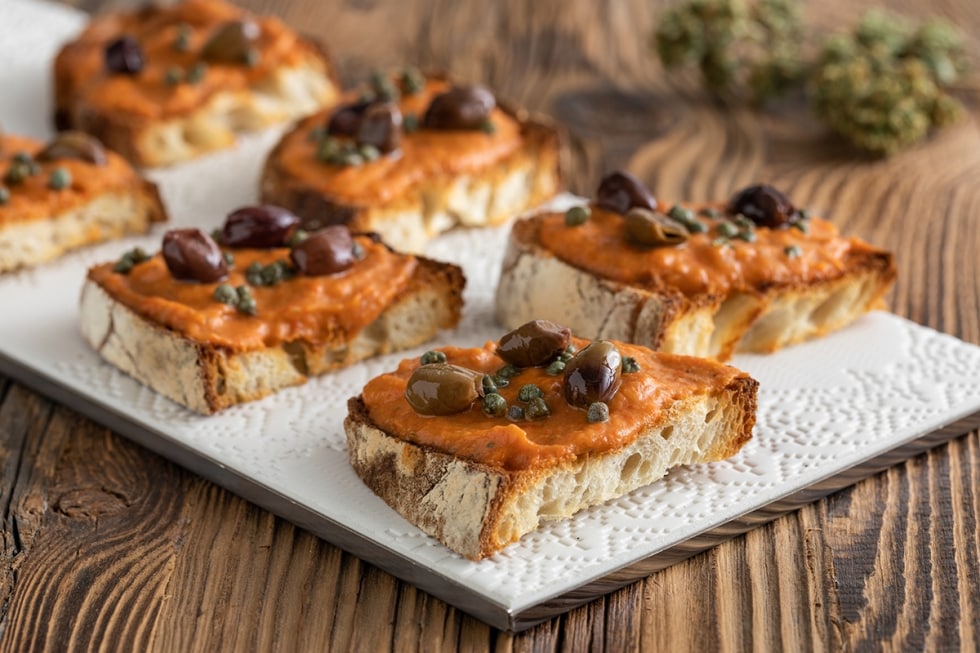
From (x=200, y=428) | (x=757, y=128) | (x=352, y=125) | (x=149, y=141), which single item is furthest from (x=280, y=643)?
(x=757, y=128)

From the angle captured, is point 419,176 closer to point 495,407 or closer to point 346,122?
point 346,122

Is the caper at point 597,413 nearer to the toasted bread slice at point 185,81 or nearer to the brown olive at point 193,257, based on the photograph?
the brown olive at point 193,257

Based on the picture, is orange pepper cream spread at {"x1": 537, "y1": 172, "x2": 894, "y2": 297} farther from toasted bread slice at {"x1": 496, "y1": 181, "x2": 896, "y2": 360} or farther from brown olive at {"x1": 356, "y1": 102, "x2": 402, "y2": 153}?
brown olive at {"x1": 356, "y1": 102, "x2": 402, "y2": 153}

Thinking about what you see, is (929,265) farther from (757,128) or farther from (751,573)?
(751,573)

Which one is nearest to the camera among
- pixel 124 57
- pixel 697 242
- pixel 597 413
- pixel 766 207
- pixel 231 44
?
→ pixel 597 413

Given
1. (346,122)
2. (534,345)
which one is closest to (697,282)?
(534,345)

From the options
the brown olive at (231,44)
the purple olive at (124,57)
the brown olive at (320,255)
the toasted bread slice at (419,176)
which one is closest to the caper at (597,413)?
the brown olive at (320,255)

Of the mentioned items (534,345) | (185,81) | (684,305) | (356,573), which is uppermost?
(534,345)

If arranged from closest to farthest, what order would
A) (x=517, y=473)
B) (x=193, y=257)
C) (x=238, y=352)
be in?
(x=517, y=473) → (x=238, y=352) → (x=193, y=257)
